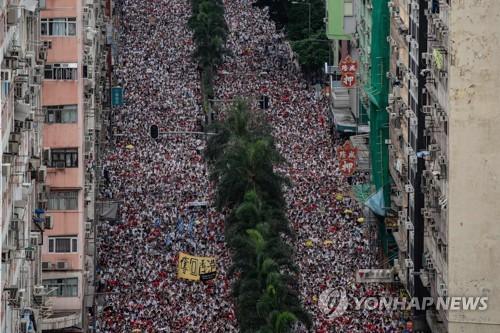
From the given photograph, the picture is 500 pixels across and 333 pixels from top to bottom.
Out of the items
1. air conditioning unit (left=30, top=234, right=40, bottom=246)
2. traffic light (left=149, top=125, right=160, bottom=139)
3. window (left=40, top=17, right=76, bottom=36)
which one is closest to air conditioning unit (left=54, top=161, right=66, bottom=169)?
window (left=40, top=17, right=76, bottom=36)

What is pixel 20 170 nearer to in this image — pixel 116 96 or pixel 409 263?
pixel 409 263

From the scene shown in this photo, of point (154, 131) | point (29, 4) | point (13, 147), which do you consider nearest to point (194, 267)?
point (29, 4)

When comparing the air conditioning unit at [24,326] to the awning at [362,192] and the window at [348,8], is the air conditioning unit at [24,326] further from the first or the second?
the window at [348,8]

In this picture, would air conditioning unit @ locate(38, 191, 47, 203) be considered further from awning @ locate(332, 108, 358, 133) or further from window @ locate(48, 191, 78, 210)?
awning @ locate(332, 108, 358, 133)

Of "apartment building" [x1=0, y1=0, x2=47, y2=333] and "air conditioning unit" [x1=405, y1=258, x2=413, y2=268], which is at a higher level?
"apartment building" [x1=0, y1=0, x2=47, y2=333]

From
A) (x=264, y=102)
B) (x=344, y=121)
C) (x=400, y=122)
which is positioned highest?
(x=400, y=122)

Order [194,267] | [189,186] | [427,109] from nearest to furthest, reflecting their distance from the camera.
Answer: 1. [427,109]
2. [194,267]
3. [189,186]

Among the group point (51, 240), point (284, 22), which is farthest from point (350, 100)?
point (51, 240)

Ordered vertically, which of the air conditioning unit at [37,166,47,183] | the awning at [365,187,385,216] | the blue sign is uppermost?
the air conditioning unit at [37,166,47,183]
